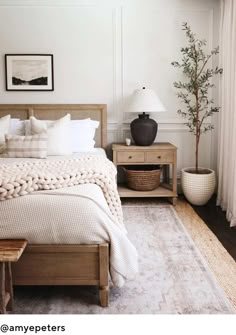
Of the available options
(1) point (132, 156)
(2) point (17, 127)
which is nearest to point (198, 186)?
(1) point (132, 156)

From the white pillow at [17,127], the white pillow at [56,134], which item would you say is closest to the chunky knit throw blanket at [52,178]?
the white pillow at [56,134]

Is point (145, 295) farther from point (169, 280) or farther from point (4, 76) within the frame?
point (4, 76)

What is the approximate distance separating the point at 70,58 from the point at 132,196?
1.82 m

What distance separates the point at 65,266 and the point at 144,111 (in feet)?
8.45

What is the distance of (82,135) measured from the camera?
15.3 feet

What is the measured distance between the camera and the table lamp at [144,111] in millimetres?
4738

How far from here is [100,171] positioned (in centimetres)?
316

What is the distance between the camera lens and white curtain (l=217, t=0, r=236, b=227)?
166 inches

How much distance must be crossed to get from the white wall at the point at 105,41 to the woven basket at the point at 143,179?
829mm

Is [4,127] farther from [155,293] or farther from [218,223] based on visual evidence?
[155,293]

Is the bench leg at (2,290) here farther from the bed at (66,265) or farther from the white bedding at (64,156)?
the white bedding at (64,156)

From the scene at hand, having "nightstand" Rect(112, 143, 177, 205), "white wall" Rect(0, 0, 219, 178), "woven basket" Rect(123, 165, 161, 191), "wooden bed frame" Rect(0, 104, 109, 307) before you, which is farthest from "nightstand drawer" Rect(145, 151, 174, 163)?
"wooden bed frame" Rect(0, 104, 109, 307)

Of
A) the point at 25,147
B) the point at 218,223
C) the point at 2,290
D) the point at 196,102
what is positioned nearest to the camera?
the point at 2,290

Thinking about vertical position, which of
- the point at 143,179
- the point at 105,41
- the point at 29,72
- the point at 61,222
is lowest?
the point at 143,179
